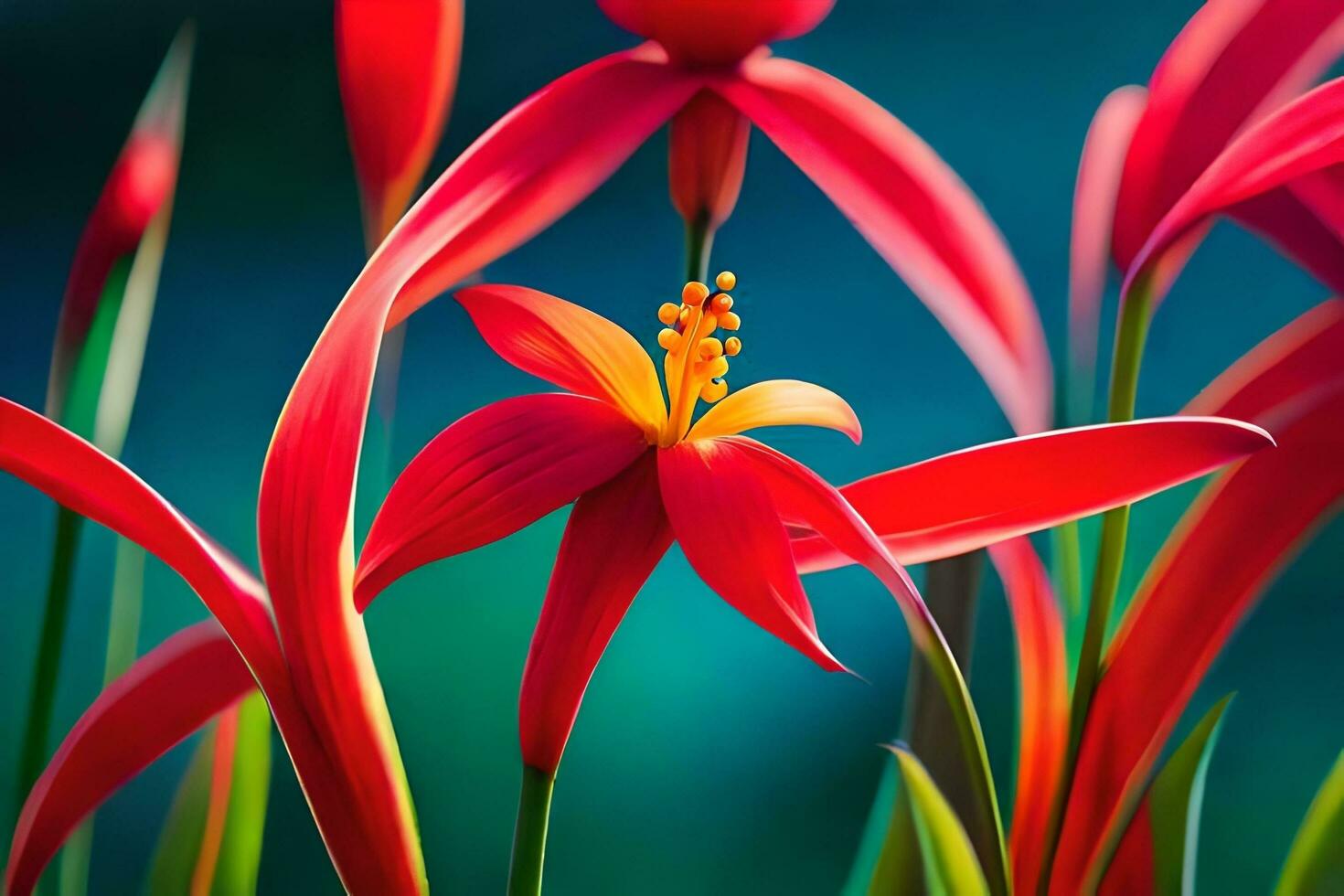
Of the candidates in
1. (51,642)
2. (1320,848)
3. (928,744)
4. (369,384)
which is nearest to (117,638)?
(51,642)

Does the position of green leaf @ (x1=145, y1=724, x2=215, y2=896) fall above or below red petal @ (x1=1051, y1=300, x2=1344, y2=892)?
below

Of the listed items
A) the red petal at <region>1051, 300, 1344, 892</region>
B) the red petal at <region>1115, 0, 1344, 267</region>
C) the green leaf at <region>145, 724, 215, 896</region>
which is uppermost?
the red petal at <region>1115, 0, 1344, 267</region>

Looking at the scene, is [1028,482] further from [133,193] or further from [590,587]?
[133,193]

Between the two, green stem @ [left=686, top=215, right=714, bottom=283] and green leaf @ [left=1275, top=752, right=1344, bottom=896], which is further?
green stem @ [left=686, top=215, right=714, bottom=283]

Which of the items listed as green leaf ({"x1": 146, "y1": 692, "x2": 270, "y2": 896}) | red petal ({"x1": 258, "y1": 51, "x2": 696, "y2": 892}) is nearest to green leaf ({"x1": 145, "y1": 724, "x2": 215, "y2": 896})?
green leaf ({"x1": 146, "y1": 692, "x2": 270, "y2": 896})

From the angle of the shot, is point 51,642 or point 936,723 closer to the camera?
point 936,723

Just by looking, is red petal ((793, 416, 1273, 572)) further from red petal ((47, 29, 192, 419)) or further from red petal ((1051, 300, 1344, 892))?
red petal ((47, 29, 192, 419))

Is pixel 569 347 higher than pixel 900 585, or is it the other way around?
pixel 569 347
